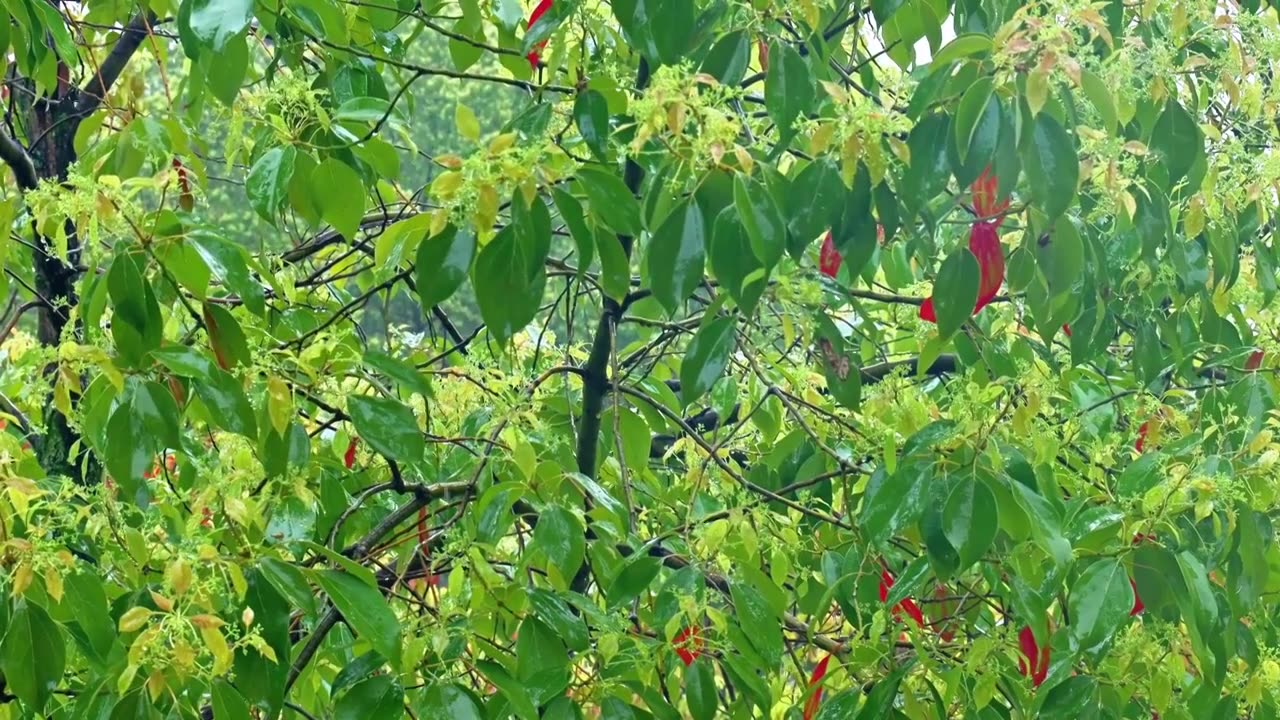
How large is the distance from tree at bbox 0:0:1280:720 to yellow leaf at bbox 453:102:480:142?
0.15ft

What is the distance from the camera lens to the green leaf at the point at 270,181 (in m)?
1.47

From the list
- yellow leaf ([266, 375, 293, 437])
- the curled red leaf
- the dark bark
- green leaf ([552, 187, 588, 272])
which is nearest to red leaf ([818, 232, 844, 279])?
the curled red leaf

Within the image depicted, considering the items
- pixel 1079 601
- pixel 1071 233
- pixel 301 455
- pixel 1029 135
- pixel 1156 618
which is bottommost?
pixel 1156 618

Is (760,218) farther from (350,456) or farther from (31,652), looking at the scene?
(350,456)

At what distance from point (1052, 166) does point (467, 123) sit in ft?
1.89

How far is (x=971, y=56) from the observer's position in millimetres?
1540

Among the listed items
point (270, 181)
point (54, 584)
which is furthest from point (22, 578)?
point (270, 181)

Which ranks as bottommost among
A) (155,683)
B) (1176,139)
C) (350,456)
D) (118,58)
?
(350,456)

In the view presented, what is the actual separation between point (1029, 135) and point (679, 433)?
1.29 meters

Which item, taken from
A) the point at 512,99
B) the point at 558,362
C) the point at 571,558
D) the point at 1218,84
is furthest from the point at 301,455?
the point at 512,99

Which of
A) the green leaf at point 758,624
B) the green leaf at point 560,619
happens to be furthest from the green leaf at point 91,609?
the green leaf at point 758,624

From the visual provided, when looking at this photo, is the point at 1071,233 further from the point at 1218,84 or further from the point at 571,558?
the point at 571,558

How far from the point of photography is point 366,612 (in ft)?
4.74

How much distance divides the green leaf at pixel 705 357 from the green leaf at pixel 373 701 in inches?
19.1
